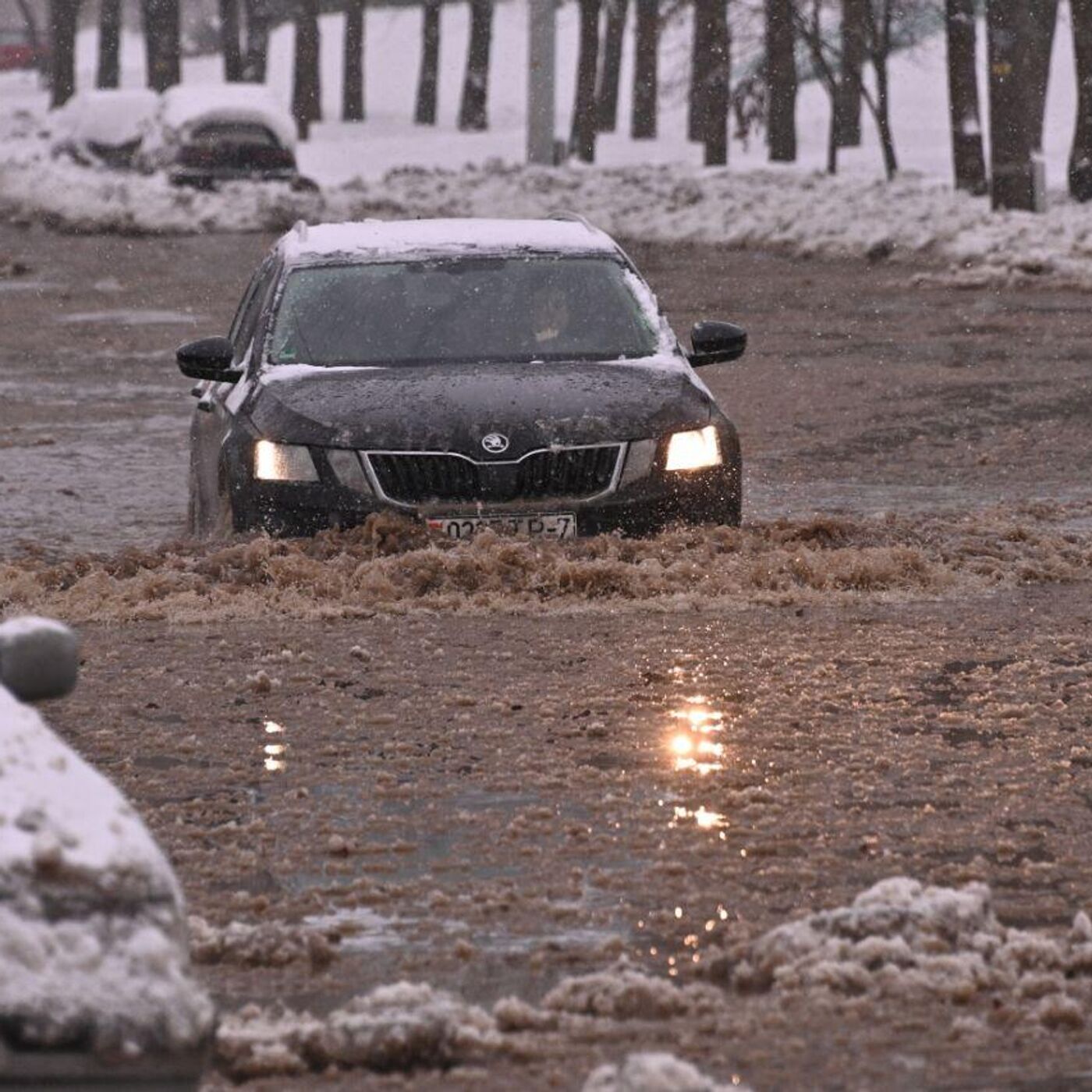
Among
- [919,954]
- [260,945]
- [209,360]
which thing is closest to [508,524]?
[209,360]

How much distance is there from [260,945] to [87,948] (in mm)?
1751

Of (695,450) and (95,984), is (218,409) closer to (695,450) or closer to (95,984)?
(695,450)

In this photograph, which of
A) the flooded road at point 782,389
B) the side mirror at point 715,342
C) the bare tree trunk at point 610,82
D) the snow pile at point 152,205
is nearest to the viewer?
the side mirror at point 715,342

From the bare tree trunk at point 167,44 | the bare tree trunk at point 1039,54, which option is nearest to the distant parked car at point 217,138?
the bare tree trunk at point 1039,54

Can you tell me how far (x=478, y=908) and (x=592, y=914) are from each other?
26cm

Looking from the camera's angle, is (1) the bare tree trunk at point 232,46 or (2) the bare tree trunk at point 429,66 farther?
(2) the bare tree trunk at point 429,66

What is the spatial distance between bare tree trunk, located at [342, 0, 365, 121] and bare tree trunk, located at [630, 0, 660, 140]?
8214mm

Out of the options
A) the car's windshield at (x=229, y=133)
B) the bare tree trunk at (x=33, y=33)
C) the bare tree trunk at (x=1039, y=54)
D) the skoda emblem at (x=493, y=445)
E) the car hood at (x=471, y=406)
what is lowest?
the bare tree trunk at (x=33, y=33)

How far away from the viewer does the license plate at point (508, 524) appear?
1028 centimetres

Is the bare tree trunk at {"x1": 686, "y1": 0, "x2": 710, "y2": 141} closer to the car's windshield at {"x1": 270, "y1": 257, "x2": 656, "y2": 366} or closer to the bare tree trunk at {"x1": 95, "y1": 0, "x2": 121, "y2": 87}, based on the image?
the bare tree trunk at {"x1": 95, "y1": 0, "x2": 121, "y2": 87}

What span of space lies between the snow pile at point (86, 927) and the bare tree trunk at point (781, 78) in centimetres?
4259

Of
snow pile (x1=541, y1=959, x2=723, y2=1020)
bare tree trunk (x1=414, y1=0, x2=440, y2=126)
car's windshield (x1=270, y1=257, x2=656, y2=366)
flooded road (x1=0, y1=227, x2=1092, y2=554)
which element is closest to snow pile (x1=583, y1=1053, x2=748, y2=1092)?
snow pile (x1=541, y1=959, x2=723, y2=1020)

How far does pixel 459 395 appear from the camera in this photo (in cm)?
1048

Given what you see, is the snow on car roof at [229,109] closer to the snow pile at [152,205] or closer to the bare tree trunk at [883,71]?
the snow pile at [152,205]
